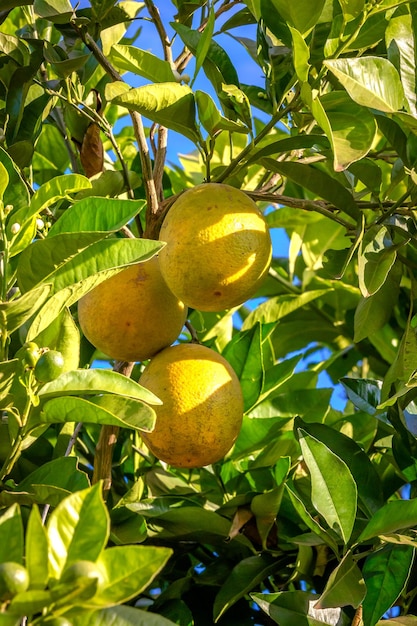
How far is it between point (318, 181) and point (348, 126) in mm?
123

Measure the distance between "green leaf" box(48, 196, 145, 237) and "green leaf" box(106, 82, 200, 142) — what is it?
0.57 feet

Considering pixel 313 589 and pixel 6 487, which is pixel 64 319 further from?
pixel 313 589

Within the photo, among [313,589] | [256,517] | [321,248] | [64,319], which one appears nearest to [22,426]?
[64,319]

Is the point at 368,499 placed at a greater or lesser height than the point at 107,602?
lesser

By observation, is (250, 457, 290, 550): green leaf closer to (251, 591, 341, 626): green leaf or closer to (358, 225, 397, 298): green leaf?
(251, 591, 341, 626): green leaf

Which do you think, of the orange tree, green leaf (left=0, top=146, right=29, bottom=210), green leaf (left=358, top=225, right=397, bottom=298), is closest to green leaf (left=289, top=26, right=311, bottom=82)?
the orange tree

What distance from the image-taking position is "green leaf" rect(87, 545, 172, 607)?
0.64 meters

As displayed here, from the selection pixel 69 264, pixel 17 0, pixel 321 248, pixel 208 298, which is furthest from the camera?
pixel 321 248

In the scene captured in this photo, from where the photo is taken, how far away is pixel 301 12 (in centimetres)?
104

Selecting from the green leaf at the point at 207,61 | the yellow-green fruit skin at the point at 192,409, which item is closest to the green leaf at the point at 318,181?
the green leaf at the point at 207,61

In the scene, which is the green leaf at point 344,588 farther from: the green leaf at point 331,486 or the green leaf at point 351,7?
the green leaf at point 351,7

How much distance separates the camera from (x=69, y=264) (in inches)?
34.5

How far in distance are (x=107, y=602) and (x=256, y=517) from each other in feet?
1.92

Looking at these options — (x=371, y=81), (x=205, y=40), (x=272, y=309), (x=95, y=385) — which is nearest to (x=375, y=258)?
(x=371, y=81)
